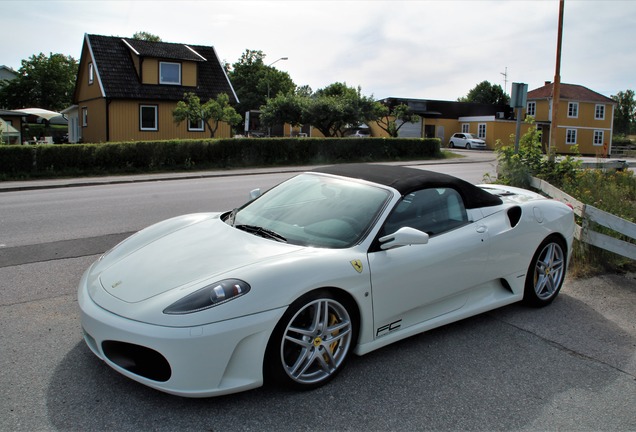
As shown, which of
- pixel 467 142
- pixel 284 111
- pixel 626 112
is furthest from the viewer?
pixel 626 112

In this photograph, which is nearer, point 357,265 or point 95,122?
point 357,265

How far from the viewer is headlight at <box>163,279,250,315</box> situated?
9.61 feet

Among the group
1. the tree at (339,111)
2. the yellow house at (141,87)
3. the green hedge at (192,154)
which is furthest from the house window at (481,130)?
the yellow house at (141,87)

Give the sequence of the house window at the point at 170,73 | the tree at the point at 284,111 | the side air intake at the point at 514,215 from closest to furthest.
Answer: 1. the side air intake at the point at 514,215
2. the house window at the point at 170,73
3. the tree at the point at 284,111

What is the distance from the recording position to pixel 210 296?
2.99m

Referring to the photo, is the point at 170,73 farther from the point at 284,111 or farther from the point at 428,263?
the point at 428,263

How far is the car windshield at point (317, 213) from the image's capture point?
375cm

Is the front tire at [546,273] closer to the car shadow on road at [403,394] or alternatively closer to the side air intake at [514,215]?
the side air intake at [514,215]

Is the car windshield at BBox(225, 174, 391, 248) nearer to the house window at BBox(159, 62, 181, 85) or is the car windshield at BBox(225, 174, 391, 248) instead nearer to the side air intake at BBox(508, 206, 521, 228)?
the side air intake at BBox(508, 206, 521, 228)

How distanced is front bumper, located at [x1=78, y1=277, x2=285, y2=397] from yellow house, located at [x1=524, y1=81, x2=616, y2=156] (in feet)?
190

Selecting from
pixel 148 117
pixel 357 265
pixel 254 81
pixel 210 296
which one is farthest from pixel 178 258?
pixel 254 81

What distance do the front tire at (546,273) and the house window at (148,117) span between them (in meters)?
29.8

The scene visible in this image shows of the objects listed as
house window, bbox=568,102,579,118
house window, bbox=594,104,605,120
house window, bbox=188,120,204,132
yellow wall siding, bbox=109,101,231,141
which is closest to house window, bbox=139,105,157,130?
yellow wall siding, bbox=109,101,231,141

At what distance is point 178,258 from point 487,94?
4285 inches
